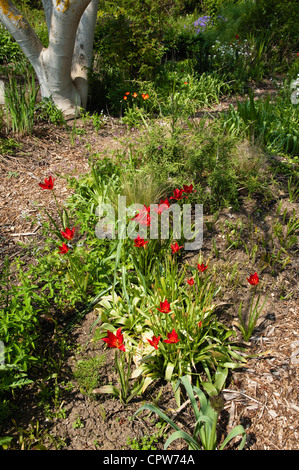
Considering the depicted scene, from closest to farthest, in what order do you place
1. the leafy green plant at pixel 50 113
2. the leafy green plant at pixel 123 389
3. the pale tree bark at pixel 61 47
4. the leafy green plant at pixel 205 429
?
the leafy green plant at pixel 205 429 < the leafy green plant at pixel 123 389 < the pale tree bark at pixel 61 47 < the leafy green plant at pixel 50 113

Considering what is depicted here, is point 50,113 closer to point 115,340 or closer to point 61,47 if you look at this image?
point 61,47

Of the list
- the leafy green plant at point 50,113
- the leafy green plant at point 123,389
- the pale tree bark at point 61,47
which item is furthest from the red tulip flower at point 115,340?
the leafy green plant at point 50,113

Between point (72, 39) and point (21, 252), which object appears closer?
point (21, 252)

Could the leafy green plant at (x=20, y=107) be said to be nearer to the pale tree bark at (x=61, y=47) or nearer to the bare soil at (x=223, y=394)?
the pale tree bark at (x=61, y=47)

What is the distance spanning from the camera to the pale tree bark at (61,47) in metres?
3.74

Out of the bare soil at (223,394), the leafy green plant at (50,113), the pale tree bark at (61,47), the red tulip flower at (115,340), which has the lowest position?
the bare soil at (223,394)

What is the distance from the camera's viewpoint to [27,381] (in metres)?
1.83

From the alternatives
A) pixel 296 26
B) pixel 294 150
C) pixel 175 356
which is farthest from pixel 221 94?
pixel 175 356

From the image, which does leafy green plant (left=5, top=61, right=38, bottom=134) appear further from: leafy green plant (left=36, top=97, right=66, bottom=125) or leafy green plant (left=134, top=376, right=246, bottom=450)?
leafy green plant (left=134, top=376, right=246, bottom=450)

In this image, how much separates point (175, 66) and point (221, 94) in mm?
1032

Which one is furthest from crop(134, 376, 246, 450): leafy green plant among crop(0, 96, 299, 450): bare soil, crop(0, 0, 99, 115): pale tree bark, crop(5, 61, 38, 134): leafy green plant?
crop(0, 0, 99, 115): pale tree bark

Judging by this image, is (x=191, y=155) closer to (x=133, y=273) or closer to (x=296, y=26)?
(x=133, y=273)

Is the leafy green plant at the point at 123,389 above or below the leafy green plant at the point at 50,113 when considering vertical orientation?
below

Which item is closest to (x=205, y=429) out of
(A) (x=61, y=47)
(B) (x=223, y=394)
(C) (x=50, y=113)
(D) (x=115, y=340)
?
(B) (x=223, y=394)
